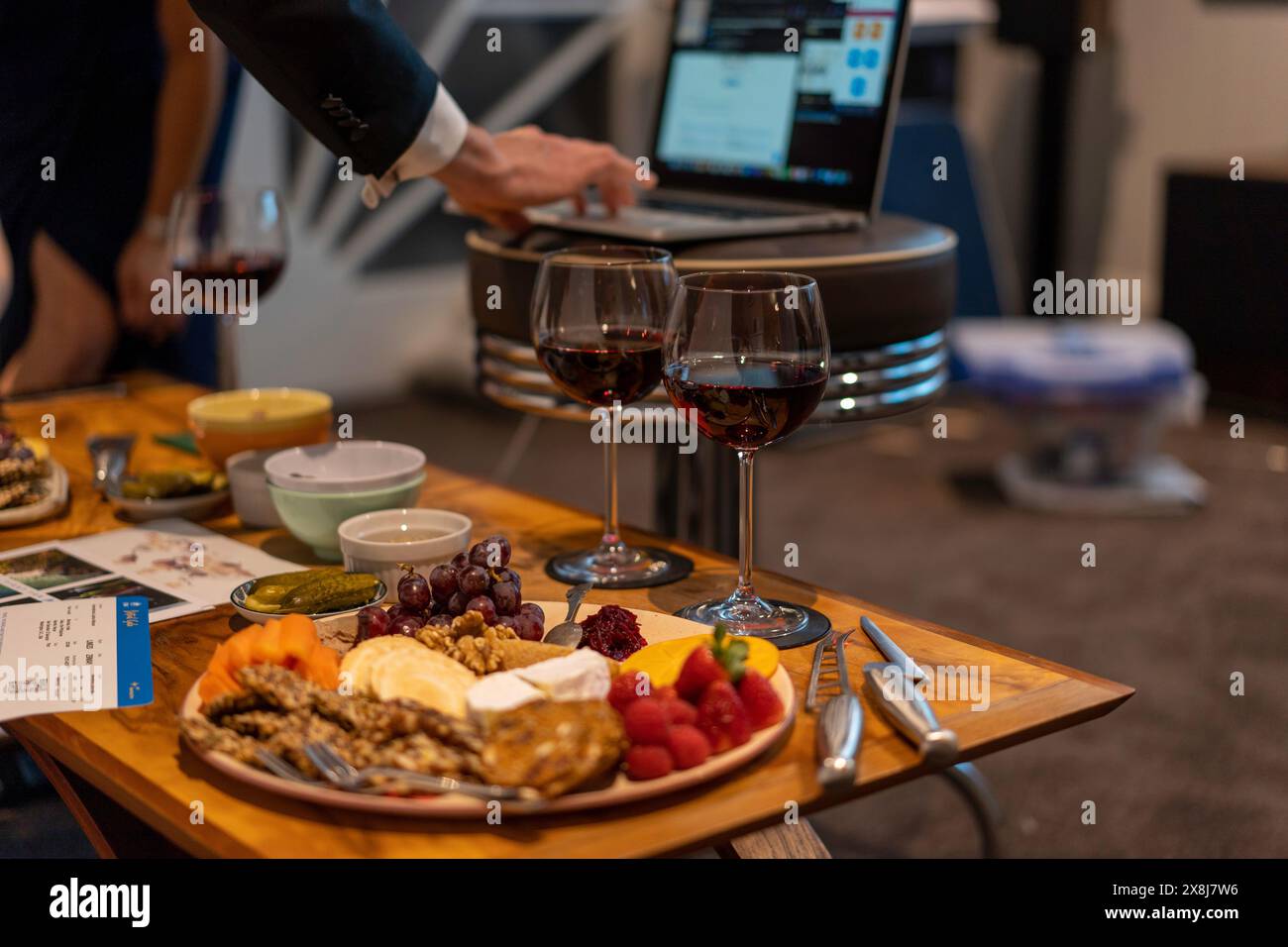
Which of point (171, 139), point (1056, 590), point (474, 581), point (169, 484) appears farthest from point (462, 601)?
point (1056, 590)

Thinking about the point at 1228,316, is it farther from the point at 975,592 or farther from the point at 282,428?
the point at 282,428

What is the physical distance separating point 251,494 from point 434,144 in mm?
392

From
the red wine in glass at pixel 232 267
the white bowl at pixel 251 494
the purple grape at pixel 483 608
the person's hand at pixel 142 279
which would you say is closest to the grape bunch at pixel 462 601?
the purple grape at pixel 483 608

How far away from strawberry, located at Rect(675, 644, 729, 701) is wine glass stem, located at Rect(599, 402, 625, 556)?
0.37 m

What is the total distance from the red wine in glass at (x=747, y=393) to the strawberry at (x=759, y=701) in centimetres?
23

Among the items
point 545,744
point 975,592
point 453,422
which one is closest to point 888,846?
point 975,592

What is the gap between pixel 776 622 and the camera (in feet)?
3.69

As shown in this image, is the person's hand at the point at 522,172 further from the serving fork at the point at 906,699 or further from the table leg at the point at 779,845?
the table leg at the point at 779,845

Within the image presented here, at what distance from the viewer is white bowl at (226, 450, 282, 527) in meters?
1.41

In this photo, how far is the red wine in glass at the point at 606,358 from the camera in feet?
3.92

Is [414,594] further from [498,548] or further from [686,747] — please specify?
[686,747]

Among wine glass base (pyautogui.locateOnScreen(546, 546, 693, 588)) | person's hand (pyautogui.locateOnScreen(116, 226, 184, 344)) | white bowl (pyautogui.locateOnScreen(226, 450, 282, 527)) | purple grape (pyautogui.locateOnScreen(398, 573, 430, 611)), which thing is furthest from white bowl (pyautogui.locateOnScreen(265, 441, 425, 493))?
person's hand (pyautogui.locateOnScreen(116, 226, 184, 344))

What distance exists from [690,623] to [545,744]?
271 mm

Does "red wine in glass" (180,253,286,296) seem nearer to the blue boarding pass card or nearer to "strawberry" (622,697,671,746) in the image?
the blue boarding pass card
